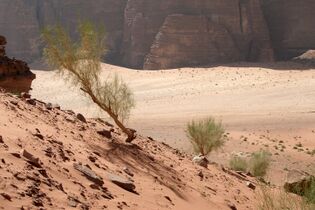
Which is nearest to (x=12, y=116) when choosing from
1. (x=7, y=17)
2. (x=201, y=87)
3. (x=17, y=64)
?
(x=17, y=64)

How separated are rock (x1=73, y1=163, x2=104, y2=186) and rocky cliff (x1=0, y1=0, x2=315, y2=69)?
132 ft

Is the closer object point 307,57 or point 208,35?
point 307,57

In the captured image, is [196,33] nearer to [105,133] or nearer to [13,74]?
[13,74]

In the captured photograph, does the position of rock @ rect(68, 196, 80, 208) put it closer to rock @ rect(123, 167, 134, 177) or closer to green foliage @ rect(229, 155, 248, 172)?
rock @ rect(123, 167, 134, 177)

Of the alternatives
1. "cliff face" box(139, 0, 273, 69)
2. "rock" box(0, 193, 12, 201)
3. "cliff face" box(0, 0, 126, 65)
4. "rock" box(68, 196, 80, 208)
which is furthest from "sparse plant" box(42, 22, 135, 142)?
"cliff face" box(0, 0, 126, 65)

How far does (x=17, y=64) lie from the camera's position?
11758 mm

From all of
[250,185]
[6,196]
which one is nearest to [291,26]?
[250,185]

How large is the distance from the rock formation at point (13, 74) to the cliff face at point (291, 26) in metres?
38.6

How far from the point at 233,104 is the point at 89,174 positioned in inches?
1056

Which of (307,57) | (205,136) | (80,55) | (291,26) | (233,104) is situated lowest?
(233,104)

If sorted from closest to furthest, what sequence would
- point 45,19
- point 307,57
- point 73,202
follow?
point 73,202 < point 307,57 < point 45,19

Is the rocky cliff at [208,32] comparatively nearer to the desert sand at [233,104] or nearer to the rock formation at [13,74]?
the desert sand at [233,104]

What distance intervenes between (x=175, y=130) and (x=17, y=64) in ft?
38.3

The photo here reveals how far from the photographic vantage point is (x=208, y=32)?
156ft
